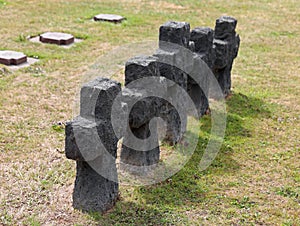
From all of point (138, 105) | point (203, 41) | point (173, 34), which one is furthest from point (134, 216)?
point (203, 41)

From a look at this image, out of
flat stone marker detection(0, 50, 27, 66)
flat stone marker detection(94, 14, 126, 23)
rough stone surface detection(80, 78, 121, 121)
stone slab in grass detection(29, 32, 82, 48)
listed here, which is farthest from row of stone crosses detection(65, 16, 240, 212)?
flat stone marker detection(94, 14, 126, 23)

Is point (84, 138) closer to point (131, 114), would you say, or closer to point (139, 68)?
point (131, 114)

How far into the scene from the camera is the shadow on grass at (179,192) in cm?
453

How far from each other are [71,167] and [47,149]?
48cm

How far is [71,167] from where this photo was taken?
17.4 ft

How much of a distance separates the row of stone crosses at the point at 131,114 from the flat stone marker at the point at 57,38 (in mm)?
3460

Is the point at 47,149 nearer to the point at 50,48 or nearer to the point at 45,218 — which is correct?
the point at 45,218

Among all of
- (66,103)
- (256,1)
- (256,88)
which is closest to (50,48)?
(66,103)

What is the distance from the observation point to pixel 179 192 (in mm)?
5004

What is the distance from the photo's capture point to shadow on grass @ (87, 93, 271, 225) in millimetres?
4527

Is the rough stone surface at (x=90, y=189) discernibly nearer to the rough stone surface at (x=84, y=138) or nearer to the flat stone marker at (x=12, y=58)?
the rough stone surface at (x=84, y=138)

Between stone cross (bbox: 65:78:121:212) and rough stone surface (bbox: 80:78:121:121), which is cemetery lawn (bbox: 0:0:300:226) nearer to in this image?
stone cross (bbox: 65:78:121:212)

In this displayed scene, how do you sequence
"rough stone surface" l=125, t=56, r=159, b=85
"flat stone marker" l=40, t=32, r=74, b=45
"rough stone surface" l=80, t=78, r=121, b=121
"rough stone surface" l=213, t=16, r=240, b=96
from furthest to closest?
"flat stone marker" l=40, t=32, r=74, b=45 → "rough stone surface" l=213, t=16, r=240, b=96 → "rough stone surface" l=125, t=56, r=159, b=85 → "rough stone surface" l=80, t=78, r=121, b=121

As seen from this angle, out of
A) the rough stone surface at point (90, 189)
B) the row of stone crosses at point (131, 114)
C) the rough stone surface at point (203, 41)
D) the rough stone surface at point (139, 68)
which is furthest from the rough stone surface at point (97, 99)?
the rough stone surface at point (203, 41)
